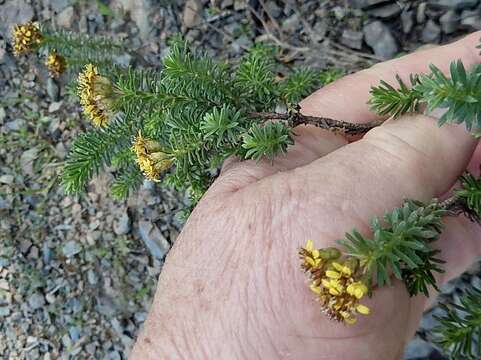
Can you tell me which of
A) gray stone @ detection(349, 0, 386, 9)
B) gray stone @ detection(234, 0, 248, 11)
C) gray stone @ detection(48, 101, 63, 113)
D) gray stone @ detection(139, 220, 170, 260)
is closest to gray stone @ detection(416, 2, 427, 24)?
gray stone @ detection(349, 0, 386, 9)

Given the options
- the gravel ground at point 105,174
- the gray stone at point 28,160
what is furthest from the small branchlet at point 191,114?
the gray stone at point 28,160

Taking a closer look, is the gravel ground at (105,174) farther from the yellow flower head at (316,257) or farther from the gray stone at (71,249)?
the yellow flower head at (316,257)

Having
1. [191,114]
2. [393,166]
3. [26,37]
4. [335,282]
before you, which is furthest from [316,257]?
[26,37]

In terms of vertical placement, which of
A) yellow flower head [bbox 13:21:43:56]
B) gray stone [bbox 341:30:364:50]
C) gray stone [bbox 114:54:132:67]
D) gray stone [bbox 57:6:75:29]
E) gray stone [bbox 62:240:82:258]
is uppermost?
yellow flower head [bbox 13:21:43:56]

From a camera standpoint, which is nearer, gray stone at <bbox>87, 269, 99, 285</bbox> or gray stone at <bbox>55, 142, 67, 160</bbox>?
gray stone at <bbox>87, 269, 99, 285</bbox>

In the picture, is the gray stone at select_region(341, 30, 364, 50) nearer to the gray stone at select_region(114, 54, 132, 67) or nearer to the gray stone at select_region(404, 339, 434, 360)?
the gray stone at select_region(114, 54, 132, 67)

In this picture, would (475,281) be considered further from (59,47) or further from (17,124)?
(17,124)
